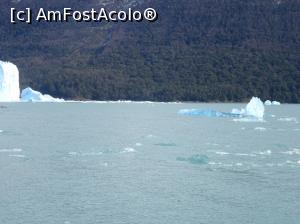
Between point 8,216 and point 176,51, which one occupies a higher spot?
point 176,51

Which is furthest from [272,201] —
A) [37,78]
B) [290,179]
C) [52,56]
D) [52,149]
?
[52,56]

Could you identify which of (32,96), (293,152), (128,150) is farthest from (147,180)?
(32,96)

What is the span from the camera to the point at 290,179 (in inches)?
671

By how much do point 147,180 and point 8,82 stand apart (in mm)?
50404

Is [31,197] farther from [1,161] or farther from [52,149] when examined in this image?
[52,149]

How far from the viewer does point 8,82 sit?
65.1 meters

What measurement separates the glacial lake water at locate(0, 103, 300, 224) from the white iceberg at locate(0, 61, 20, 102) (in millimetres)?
36710

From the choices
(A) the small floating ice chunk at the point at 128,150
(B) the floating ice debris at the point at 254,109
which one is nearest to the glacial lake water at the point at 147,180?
(A) the small floating ice chunk at the point at 128,150

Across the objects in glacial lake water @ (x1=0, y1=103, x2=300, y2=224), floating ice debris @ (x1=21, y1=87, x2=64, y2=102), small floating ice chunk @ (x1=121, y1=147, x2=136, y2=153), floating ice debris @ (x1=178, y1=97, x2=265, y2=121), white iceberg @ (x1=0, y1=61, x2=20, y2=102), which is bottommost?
glacial lake water @ (x1=0, y1=103, x2=300, y2=224)

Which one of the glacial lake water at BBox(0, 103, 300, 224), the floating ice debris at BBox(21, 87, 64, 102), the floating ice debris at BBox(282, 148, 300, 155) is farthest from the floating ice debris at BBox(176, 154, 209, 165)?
the floating ice debris at BBox(21, 87, 64, 102)

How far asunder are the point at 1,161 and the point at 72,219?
728 centimetres

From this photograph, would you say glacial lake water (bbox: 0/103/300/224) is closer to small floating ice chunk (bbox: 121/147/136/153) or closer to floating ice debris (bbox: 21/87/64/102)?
small floating ice chunk (bbox: 121/147/136/153)

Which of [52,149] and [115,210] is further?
[52,149]

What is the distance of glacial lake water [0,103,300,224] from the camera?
1346cm
